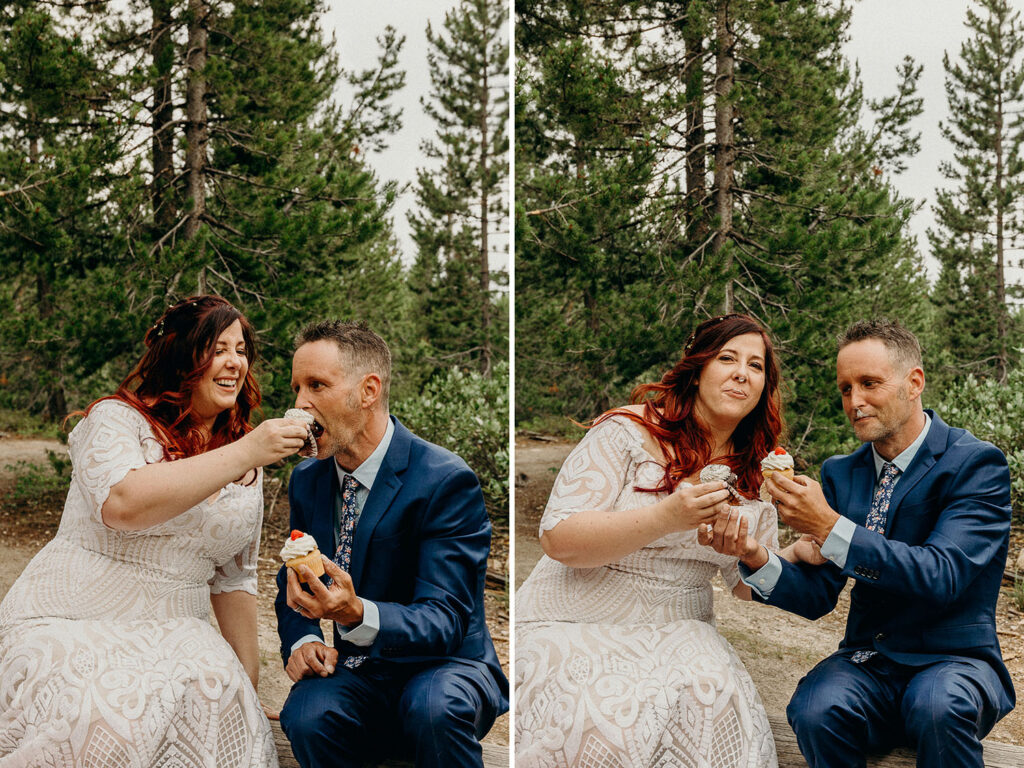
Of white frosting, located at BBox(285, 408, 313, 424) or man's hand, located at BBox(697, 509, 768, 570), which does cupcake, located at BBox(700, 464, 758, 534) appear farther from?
white frosting, located at BBox(285, 408, 313, 424)

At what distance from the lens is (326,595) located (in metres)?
2.04

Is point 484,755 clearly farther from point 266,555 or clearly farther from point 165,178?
point 165,178

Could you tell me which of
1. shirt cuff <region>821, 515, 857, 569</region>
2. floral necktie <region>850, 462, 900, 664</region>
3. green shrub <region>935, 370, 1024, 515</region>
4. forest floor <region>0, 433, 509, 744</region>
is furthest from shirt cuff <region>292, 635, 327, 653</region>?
green shrub <region>935, 370, 1024, 515</region>

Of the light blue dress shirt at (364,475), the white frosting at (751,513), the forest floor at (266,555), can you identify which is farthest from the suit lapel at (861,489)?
the forest floor at (266,555)

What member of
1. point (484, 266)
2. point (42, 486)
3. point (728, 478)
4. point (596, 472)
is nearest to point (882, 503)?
point (728, 478)

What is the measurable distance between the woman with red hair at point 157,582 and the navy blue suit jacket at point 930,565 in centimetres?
141

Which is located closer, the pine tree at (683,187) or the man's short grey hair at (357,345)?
the man's short grey hair at (357,345)

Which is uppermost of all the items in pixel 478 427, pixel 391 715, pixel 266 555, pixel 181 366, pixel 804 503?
pixel 181 366

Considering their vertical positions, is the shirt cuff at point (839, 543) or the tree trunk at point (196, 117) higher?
the tree trunk at point (196, 117)

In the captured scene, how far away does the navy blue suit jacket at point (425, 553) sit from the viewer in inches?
88.0

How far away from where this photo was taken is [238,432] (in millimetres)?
2508

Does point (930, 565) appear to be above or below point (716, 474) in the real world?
below

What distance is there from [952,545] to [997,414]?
2.66 metres

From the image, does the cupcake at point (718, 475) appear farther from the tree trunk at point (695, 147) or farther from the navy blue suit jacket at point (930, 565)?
the tree trunk at point (695, 147)
